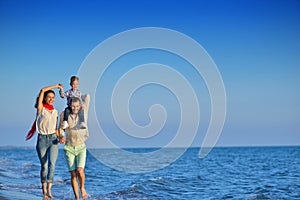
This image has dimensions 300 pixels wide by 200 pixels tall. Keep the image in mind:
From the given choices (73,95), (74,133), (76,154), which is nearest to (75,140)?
(74,133)

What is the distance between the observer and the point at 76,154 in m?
7.84

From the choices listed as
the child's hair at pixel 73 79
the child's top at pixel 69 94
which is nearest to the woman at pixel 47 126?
the child's top at pixel 69 94

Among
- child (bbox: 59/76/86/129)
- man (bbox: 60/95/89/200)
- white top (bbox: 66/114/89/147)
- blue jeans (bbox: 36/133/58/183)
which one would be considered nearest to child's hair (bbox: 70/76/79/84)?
child (bbox: 59/76/86/129)

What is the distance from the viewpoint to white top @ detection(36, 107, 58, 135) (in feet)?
24.9

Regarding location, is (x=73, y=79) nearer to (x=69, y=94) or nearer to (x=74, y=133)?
(x=69, y=94)

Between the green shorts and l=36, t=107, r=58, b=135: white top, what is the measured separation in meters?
0.50

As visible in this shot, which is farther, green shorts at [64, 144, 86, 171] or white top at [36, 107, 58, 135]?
green shorts at [64, 144, 86, 171]

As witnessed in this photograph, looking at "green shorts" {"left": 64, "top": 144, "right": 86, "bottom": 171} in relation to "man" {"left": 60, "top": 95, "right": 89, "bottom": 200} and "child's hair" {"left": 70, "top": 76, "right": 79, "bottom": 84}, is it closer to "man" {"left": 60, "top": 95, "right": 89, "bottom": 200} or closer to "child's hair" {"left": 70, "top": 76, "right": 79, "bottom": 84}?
"man" {"left": 60, "top": 95, "right": 89, "bottom": 200}

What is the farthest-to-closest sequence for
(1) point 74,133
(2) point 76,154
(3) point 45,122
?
(2) point 76,154, (1) point 74,133, (3) point 45,122

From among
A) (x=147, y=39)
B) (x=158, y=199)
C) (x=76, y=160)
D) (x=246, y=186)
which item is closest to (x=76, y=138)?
(x=76, y=160)

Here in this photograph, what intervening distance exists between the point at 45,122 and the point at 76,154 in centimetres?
89

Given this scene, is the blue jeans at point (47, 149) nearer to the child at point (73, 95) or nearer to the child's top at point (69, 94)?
the child at point (73, 95)

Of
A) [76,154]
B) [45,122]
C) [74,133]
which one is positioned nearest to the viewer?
[45,122]

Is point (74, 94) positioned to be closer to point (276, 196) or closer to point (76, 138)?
point (76, 138)
